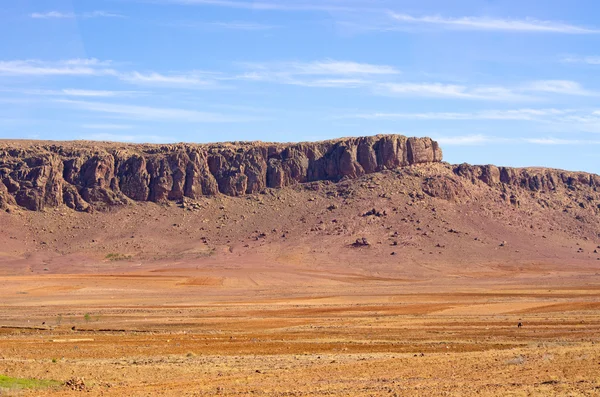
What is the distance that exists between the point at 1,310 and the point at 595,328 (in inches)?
1404

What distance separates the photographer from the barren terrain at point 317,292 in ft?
→ 79.2

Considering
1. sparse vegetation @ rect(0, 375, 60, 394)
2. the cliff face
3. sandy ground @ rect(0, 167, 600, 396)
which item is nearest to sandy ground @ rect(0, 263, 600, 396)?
sandy ground @ rect(0, 167, 600, 396)

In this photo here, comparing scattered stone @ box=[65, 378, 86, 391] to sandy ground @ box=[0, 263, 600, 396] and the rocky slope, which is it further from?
the rocky slope

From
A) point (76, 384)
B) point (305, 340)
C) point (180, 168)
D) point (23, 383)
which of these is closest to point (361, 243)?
→ point (180, 168)

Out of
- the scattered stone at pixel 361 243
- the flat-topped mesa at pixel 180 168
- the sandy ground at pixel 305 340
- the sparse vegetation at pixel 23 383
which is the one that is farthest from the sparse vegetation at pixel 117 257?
the sparse vegetation at pixel 23 383

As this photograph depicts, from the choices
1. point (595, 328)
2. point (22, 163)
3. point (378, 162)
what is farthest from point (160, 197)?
point (595, 328)

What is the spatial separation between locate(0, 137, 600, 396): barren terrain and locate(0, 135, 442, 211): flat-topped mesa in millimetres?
1840

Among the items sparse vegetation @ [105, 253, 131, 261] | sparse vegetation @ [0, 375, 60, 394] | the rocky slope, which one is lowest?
sparse vegetation @ [105, 253, 131, 261]

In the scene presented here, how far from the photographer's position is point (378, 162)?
121 meters

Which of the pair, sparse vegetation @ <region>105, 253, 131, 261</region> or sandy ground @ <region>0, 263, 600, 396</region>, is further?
sparse vegetation @ <region>105, 253, 131, 261</region>

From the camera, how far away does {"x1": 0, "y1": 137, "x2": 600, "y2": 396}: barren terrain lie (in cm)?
2414

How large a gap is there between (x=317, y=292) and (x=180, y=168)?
52581 millimetres

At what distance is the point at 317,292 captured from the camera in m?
71.6

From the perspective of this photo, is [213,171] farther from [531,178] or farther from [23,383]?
[23,383]
